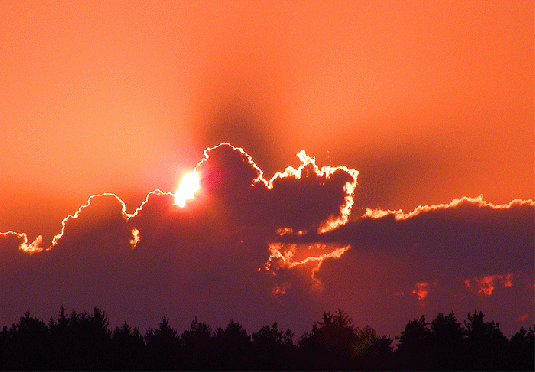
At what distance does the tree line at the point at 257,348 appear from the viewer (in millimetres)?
132750

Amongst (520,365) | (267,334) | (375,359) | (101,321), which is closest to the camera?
(520,365)

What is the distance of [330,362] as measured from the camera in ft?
449

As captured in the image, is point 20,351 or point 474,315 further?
point 474,315

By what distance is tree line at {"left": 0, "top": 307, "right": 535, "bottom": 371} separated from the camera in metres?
133

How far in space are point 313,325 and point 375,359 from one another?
18823 millimetres

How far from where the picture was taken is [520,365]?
5118 inches

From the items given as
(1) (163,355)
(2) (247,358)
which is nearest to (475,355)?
(2) (247,358)

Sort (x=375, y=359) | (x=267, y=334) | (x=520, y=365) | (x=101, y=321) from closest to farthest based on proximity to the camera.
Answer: (x=520, y=365) < (x=375, y=359) < (x=101, y=321) < (x=267, y=334)

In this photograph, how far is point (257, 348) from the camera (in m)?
148

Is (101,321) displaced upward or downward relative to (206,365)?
upward

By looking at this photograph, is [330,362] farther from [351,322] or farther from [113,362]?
[113,362]

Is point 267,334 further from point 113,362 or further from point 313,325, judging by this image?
point 113,362

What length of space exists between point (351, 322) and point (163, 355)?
36.0m

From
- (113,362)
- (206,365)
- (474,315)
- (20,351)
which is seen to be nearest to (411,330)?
(474,315)
